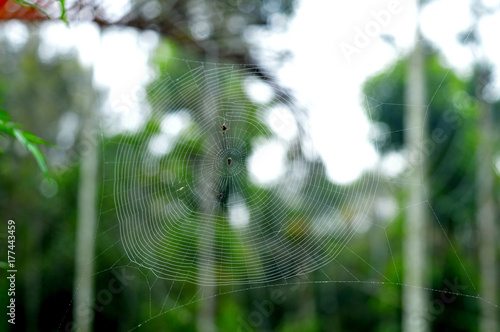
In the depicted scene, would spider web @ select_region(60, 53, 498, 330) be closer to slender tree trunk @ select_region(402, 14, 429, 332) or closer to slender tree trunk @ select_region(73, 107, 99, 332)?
slender tree trunk @ select_region(402, 14, 429, 332)

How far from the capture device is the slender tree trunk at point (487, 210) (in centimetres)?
943

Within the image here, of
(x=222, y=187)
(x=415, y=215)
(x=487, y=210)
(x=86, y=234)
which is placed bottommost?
(x=487, y=210)

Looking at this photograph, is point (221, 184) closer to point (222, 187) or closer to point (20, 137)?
point (222, 187)

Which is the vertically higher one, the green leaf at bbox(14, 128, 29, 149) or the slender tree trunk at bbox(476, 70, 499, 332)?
the green leaf at bbox(14, 128, 29, 149)

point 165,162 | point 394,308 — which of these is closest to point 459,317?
point 394,308

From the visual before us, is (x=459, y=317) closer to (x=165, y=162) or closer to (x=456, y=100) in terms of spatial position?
(x=456, y=100)

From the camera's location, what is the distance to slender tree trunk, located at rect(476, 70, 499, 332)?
9.43m

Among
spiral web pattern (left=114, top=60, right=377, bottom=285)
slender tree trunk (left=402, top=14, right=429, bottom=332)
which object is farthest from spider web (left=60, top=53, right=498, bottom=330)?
slender tree trunk (left=402, top=14, right=429, bottom=332)

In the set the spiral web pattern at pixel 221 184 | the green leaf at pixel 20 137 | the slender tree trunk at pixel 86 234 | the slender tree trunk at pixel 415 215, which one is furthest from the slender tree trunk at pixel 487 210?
the green leaf at pixel 20 137

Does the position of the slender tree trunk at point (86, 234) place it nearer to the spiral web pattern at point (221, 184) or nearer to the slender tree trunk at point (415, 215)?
the spiral web pattern at point (221, 184)

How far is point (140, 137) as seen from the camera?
550 cm

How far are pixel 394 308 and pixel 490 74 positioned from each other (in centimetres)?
666

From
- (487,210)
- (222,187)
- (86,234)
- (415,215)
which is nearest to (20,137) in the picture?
(222,187)

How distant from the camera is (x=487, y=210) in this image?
1021 centimetres
